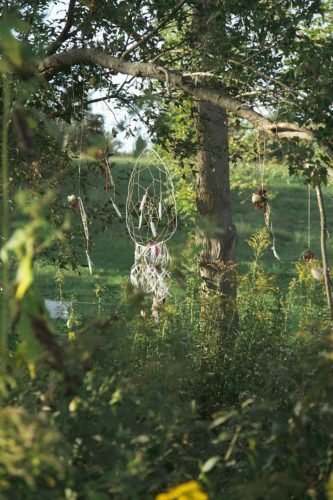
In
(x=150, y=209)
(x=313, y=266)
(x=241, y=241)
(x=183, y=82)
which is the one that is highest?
(x=183, y=82)

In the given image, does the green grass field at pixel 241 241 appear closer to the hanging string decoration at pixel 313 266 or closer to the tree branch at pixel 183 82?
the hanging string decoration at pixel 313 266

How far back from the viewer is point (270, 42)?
5.24 metres

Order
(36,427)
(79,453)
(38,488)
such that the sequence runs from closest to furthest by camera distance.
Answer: (36,427), (38,488), (79,453)

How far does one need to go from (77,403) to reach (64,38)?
3808 millimetres

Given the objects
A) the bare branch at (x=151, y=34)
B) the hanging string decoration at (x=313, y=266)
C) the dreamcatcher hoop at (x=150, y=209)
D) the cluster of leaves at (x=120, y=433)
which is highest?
the bare branch at (x=151, y=34)

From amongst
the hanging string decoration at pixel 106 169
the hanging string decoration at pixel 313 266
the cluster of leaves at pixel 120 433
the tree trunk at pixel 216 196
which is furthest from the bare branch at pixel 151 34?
the cluster of leaves at pixel 120 433

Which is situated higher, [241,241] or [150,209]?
[150,209]

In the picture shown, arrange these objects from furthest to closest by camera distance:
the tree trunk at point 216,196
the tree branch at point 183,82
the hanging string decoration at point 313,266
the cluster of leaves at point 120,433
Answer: the tree trunk at point 216,196, the hanging string decoration at point 313,266, the tree branch at point 183,82, the cluster of leaves at point 120,433

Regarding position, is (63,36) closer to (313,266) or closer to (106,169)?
(106,169)

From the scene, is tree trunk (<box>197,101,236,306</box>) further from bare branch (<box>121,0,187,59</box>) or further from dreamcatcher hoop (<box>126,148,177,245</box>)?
bare branch (<box>121,0,187,59</box>)

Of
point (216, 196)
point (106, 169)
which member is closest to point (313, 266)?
point (216, 196)

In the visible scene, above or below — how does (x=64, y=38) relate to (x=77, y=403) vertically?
above

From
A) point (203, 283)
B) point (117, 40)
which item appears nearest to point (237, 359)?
point (203, 283)

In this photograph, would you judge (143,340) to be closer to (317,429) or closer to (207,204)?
(207,204)
